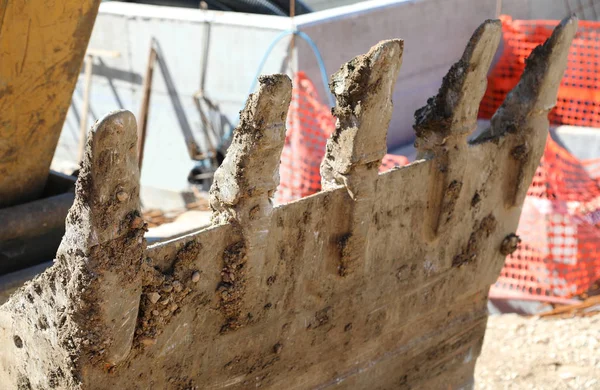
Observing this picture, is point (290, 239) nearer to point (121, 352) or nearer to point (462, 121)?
point (121, 352)

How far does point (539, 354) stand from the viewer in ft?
20.4

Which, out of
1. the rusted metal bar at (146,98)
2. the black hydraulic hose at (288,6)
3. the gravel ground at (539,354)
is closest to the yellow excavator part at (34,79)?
the gravel ground at (539,354)

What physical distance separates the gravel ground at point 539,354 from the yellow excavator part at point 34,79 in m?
3.77

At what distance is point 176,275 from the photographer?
2.90m

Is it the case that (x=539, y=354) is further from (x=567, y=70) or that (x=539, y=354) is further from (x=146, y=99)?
(x=146, y=99)

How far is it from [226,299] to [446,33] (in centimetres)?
687

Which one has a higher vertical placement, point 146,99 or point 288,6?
point 288,6

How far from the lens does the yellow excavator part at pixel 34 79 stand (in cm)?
345

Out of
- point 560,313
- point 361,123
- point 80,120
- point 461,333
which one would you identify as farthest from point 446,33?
point 361,123

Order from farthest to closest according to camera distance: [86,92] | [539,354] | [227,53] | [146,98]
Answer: [86,92] < [146,98] < [227,53] < [539,354]

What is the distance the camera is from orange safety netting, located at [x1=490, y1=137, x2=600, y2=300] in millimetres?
6746

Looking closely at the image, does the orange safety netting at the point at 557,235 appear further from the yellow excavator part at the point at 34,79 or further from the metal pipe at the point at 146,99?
the metal pipe at the point at 146,99

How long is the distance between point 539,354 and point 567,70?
4048 mm

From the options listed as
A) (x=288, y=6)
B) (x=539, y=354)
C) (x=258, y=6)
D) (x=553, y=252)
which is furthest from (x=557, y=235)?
(x=258, y=6)
